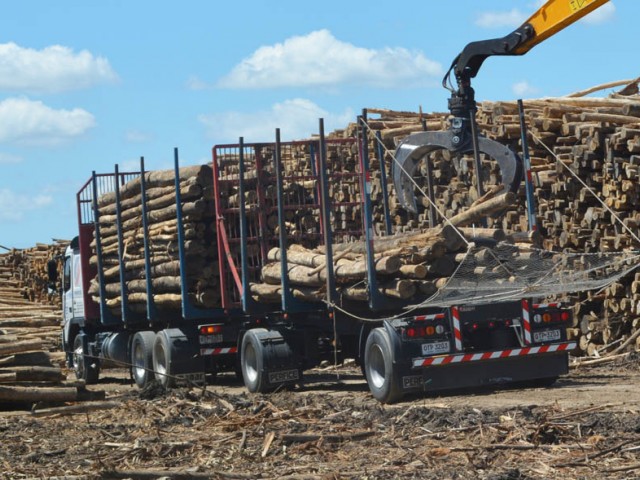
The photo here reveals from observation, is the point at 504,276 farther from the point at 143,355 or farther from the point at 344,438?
the point at 143,355

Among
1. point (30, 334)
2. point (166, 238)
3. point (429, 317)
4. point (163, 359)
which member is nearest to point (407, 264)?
point (429, 317)

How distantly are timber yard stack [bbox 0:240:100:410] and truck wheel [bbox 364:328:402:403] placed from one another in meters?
3.86

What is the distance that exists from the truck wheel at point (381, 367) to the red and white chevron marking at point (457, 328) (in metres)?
0.80

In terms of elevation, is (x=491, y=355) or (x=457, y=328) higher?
(x=457, y=328)

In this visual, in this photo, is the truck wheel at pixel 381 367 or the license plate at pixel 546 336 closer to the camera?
the truck wheel at pixel 381 367

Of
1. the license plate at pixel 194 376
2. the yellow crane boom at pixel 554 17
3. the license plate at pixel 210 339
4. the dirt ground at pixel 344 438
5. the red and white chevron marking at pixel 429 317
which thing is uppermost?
the yellow crane boom at pixel 554 17

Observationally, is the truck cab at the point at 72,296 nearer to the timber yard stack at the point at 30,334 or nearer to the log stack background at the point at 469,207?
the timber yard stack at the point at 30,334

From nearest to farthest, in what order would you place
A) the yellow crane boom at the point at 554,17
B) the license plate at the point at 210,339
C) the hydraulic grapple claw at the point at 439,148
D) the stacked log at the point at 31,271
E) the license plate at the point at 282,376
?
1. the yellow crane boom at the point at 554,17
2. the hydraulic grapple claw at the point at 439,148
3. the license plate at the point at 282,376
4. the license plate at the point at 210,339
5. the stacked log at the point at 31,271

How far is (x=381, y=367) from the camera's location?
1563cm

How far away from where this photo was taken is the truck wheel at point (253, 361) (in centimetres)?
1767

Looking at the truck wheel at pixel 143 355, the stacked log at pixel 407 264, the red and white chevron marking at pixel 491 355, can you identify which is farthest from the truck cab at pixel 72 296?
the red and white chevron marking at pixel 491 355

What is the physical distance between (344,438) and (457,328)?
3784 mm

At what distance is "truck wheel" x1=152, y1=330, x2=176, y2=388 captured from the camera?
64.6 feet

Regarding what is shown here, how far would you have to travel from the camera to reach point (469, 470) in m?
9.94
